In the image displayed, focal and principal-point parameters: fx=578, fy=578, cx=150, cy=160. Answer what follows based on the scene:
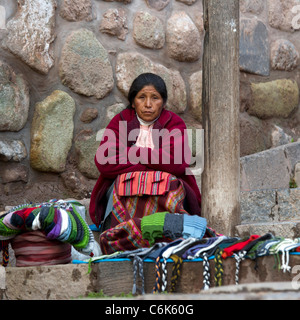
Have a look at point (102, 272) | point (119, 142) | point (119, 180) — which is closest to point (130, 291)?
point (102, 272)

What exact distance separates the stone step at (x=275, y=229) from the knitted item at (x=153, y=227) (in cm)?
75

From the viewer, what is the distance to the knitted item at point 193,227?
2.77 metres

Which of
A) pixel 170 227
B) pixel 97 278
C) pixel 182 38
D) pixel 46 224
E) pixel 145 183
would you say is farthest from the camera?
pixel 182 38

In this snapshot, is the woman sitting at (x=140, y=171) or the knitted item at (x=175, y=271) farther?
the woman sitting at (x=140, y=171)

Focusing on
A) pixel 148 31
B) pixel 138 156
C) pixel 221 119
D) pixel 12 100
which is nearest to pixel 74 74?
pixel 12 100

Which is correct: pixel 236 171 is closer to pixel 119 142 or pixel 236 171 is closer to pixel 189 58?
pixel 119 142

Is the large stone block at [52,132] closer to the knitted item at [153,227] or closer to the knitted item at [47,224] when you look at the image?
the knitted item at [47,224]

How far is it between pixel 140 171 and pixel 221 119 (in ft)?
1.90

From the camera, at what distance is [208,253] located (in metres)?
2.24

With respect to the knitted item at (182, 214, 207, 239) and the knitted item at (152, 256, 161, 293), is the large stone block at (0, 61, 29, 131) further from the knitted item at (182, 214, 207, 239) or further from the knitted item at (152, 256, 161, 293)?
the knitted item at (152, 256, 161, 293)

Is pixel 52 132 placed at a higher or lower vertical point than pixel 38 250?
higher

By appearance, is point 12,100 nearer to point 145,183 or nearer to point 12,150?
point 12,150

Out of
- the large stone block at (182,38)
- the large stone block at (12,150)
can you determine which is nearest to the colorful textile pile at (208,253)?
the large stone block at (12,150)

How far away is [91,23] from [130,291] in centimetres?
258
